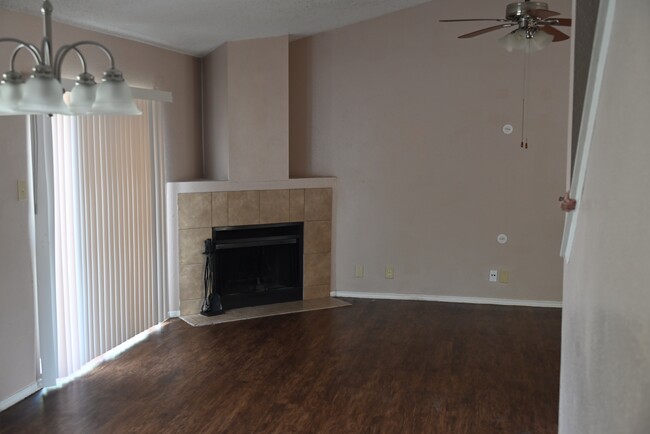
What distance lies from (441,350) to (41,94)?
3.54 metres

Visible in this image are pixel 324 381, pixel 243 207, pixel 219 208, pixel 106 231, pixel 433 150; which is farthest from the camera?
pixel 433 150

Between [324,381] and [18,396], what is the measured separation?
1.81m

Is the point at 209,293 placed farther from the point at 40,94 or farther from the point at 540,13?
the point at 40,94

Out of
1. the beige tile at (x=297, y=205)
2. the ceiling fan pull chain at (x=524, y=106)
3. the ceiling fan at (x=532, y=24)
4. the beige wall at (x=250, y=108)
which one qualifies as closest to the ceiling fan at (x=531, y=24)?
the ceiling fan at (x=532, y=24)

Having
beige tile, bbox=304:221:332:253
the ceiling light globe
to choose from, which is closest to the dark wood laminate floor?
beige tile, bbox=304:221:332:253

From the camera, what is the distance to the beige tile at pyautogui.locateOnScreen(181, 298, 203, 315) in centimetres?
548

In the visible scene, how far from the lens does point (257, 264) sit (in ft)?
19.4

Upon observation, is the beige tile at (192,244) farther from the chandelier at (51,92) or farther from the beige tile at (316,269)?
the chandelier at (51,92)

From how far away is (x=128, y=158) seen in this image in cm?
461

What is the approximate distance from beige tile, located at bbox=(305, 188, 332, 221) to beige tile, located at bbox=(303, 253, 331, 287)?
14.7 inches

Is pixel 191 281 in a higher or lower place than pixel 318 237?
lower

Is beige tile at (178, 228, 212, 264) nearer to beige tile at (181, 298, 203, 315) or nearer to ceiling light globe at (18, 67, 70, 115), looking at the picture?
beige tile at (181, 298, 203, 315)

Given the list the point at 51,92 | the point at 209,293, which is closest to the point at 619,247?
the point at 51,92

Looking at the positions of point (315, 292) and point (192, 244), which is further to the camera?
point (315, 292)
